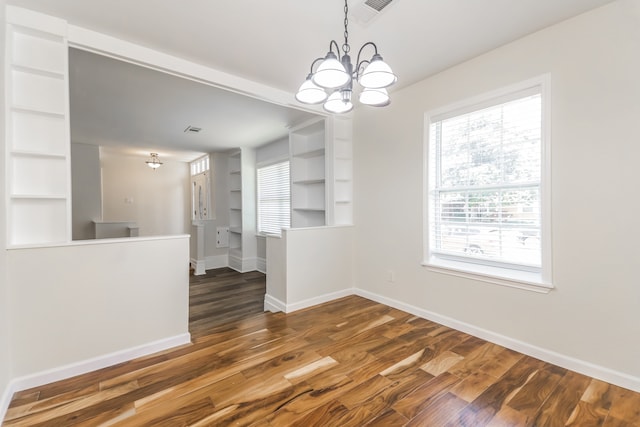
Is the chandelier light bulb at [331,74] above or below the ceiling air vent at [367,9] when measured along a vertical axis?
below

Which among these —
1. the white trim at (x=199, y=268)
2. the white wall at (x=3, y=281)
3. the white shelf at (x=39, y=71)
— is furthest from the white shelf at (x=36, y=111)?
the white trim at (x=199, y=268)

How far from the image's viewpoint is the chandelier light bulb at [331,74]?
4.81ft

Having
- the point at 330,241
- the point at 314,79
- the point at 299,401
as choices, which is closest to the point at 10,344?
the point at 299,401

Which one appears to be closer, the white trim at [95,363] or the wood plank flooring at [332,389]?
the wood plank flooring at [332,389]

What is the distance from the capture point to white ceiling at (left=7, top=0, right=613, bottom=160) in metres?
1.94

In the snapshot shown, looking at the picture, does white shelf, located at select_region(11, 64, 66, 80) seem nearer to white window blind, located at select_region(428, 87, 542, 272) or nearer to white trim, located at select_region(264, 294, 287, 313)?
white trim, located at select_region(264, 294, 287, 313)

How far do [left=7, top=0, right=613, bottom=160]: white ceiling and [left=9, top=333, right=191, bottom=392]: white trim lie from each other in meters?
2.47

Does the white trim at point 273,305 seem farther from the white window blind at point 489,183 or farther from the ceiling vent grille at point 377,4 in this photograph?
the ceiling vent grille at point 377,4

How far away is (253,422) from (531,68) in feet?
10.7

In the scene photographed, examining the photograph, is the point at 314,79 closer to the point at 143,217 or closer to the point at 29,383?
the point at 29,383

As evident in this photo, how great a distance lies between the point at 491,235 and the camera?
2.59 m

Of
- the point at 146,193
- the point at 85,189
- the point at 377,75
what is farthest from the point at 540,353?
the point at 146,193

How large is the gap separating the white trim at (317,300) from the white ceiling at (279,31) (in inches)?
99.4

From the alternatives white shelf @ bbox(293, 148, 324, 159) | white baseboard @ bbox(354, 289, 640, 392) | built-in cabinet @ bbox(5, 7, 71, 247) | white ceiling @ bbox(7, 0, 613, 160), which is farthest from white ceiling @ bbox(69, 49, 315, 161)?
white baseboard @ bbox(354, 289, 640, 392)
